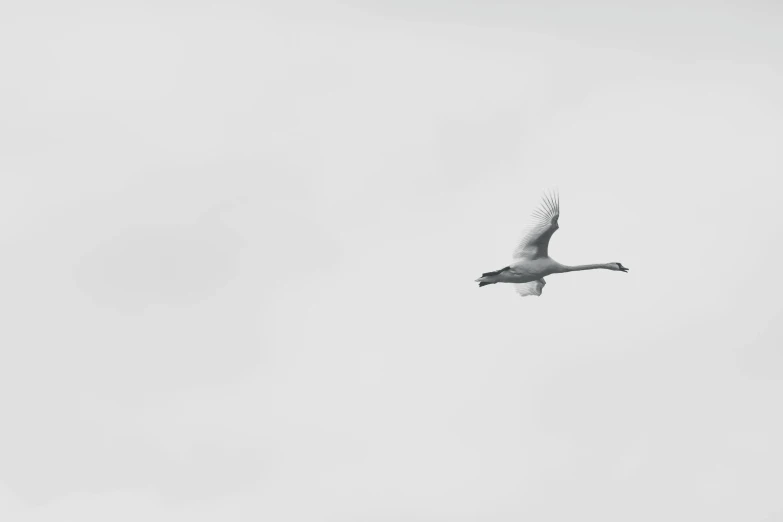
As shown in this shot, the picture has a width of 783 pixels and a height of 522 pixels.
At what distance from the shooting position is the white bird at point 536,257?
349 ft

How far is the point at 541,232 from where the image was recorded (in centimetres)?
10631

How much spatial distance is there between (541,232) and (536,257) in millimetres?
2042

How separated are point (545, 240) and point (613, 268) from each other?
6.16 m

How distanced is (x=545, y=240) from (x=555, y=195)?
2.91 metres

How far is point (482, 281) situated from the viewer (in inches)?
4247

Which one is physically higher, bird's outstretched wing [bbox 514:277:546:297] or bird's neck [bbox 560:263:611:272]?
bird's outstretched wing [bbox 514:277:546:297]

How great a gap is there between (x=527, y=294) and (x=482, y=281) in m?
4.65

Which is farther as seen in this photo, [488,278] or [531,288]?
[531,288]

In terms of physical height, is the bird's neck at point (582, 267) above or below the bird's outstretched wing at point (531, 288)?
below

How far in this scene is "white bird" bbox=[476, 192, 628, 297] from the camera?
349ft

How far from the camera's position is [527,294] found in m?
111

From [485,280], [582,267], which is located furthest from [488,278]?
[582,267]

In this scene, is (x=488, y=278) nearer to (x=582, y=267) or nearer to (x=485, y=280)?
(x=485, y=280)

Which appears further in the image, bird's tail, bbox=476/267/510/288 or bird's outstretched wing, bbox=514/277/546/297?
bird's outstretched wing, bbox=514/277/546/297
